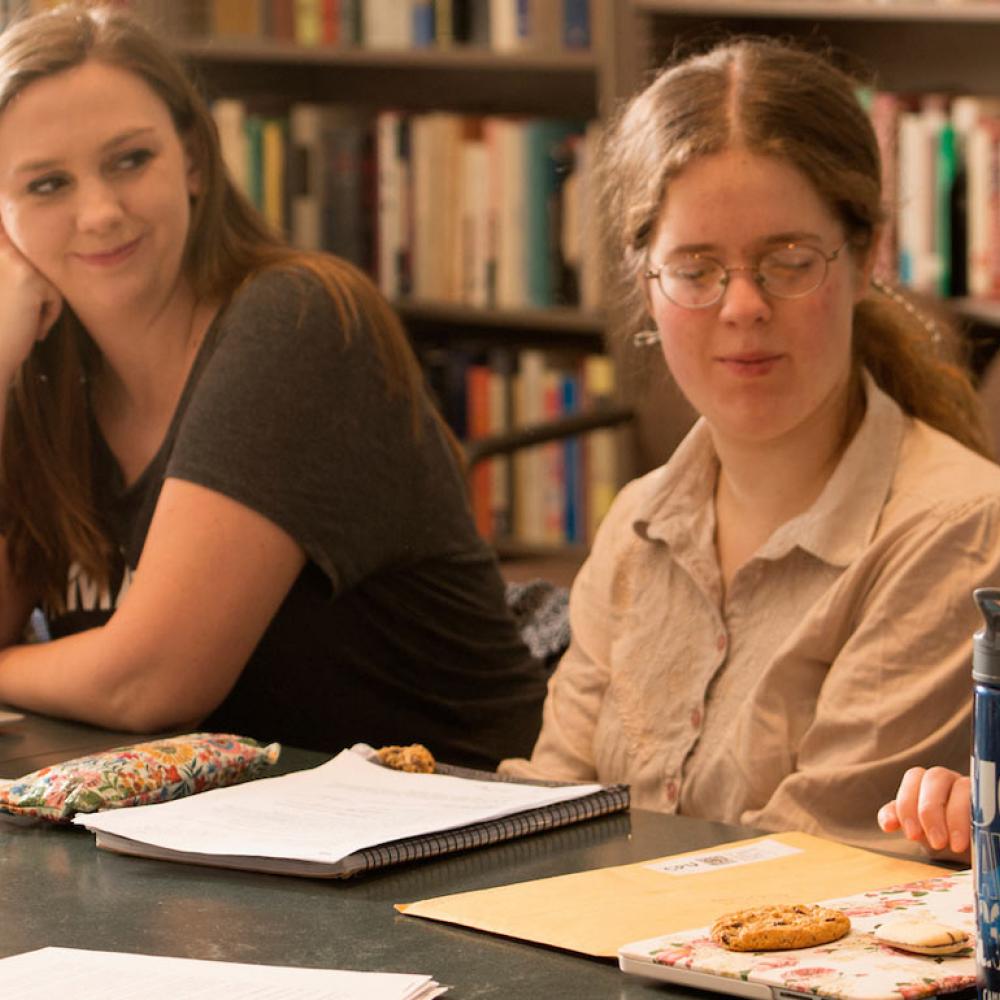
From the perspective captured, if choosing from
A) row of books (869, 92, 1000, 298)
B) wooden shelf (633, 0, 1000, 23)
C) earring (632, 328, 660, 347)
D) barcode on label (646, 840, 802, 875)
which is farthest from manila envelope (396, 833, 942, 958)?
wooden shelf (633, 0, 1000, 23)

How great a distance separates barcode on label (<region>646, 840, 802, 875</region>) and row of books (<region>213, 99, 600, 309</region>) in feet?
7.66

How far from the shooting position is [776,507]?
Result: 1.59 metres

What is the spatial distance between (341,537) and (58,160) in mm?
489

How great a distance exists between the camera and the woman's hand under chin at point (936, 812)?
1103 mm

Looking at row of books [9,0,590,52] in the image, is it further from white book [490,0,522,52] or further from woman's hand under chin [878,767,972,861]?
woman's hand under chin [878,767,972,861]

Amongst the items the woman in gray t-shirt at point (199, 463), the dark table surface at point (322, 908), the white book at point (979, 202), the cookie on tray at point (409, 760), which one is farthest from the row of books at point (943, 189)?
the dark table surface at point (322, 908)

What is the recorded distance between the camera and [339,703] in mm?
1862

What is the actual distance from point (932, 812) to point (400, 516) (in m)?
0.87

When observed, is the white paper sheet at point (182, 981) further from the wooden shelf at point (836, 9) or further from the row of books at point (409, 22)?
the row of books at point (409, 22)

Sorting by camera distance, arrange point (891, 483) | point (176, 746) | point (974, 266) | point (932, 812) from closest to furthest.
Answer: point (932, 812)
point (176, 746)
point (891, 483)
point (974, 266)

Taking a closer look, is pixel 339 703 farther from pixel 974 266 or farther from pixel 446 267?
pixel 446 267

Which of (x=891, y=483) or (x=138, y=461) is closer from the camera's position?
(x=891, y=483)

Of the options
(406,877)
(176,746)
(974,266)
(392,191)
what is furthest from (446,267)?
(406,877)

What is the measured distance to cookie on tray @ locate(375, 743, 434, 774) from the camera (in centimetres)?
137
